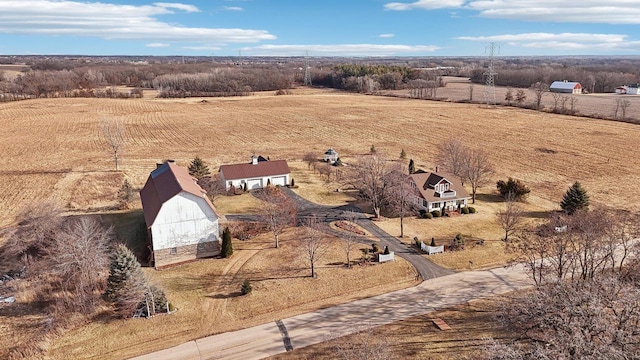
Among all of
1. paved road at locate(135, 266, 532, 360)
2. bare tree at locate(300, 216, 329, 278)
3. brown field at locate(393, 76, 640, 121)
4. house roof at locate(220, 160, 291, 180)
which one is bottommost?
paved road at locate(135, 266, 532, 360)

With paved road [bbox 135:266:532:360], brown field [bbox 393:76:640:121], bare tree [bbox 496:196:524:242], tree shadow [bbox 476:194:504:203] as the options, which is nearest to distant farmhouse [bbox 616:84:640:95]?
brown field [bbox 393:76:640:121]

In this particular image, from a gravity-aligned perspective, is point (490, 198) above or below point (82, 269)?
below

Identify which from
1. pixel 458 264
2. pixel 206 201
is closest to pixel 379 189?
pixel 458 264

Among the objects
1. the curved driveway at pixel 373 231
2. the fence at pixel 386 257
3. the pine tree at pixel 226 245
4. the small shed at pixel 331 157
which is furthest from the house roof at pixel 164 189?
the small shed at pixel 331 157

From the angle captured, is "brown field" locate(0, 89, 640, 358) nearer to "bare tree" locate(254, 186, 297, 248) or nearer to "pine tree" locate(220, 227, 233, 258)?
"pine tree" locate(220, 227, 233, 258)

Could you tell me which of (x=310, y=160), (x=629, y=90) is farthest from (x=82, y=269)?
(x=629, y=90)

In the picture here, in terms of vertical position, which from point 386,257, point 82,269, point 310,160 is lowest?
point 386,257

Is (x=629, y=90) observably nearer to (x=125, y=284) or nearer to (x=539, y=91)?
(x=539, y=91)
